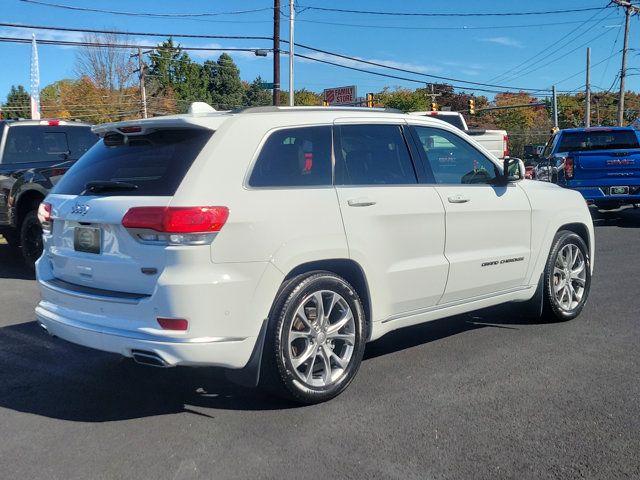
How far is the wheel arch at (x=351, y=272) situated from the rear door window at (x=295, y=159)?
0.52 meters

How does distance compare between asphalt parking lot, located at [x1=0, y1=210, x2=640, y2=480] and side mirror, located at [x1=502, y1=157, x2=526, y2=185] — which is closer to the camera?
asphalt parking lot, located at [x1=0, y1=210, x2=640, y2=480]

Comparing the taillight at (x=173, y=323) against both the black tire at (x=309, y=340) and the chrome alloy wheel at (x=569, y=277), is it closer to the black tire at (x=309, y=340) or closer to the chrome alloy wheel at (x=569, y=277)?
the black tire at (x=309, y=340)

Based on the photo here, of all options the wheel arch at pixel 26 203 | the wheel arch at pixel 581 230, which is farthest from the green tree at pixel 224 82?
the wheel arch at pixel 581 230

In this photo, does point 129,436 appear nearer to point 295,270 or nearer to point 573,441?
point 295,270

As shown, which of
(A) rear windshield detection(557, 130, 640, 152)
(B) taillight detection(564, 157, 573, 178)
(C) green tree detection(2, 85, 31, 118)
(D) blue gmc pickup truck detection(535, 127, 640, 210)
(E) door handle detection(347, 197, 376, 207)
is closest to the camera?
(E) door handle detection(347, 197, 376, 207)

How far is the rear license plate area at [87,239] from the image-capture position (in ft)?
13.3

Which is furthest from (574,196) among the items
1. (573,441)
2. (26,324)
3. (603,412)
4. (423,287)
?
(26,324)

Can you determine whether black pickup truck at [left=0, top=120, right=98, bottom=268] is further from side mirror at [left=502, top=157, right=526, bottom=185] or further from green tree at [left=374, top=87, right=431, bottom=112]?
green tree at [left=374, top=87, right=431, bottom=112]

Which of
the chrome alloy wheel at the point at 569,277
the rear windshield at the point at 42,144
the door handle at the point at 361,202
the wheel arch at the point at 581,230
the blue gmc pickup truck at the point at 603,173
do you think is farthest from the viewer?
the blue gmc pickup truck at the point at 603,173

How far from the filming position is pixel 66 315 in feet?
13.8

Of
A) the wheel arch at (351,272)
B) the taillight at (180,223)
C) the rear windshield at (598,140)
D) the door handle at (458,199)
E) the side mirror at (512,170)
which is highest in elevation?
the rear windshield at (598,140)

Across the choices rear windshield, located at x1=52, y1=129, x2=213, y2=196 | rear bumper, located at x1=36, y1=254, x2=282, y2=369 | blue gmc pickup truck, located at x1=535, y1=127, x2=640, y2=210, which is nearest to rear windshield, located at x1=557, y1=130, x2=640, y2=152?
A: blue gmc pickup truck, located at x1=535, y1=127, x2=640, y2=210

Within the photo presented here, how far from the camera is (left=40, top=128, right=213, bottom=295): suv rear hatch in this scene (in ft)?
12.4

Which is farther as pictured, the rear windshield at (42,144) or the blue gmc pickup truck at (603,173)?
the blue gmc pickup truck at (603,173)
